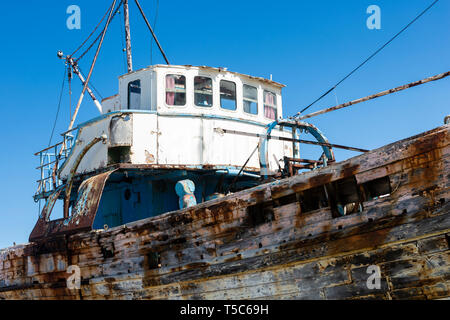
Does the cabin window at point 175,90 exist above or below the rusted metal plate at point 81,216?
above

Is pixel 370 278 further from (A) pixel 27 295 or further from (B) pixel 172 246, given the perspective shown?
(A) pixel 27 295

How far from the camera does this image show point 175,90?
1108cm

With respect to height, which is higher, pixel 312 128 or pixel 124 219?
pixel 312 128

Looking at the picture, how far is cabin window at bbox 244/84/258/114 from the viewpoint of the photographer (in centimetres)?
1192

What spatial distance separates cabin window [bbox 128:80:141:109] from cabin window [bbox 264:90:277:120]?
9.67 ft

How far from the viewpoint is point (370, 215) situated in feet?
20.5

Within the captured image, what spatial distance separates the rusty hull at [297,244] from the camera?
5.91 meters

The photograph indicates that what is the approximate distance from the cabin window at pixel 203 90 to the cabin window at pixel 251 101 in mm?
1014

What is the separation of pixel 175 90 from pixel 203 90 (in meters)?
0.64
